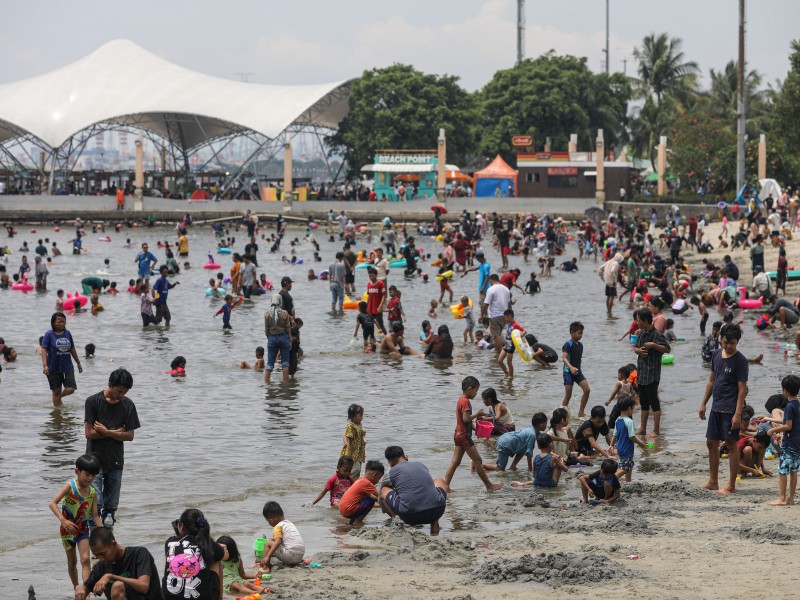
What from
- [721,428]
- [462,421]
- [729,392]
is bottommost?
[462,421]

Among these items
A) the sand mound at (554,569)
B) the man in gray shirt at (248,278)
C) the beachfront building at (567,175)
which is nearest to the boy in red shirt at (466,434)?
the sand mound at (554,569)

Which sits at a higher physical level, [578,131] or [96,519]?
[578,131]

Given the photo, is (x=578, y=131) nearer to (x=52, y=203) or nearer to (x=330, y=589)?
(x=52, y=203)

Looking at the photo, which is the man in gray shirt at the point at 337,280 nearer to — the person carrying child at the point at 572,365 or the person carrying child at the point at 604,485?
the person carrying child at the point at 572,365

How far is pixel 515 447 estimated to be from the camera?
1276cm

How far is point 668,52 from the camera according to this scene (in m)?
79.5

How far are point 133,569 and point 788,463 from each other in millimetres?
5493

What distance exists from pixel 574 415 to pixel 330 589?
769 cm

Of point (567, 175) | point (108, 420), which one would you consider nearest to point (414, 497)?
point (108, 420)

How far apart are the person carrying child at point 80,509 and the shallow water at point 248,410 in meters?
0.44

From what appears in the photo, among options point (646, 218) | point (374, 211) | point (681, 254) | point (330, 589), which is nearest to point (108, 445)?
point (330, 589)

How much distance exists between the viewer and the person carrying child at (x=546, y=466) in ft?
39.0

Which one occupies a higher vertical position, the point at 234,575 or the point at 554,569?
the point at 554,569

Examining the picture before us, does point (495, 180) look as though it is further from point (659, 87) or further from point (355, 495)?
point (355, 495)
